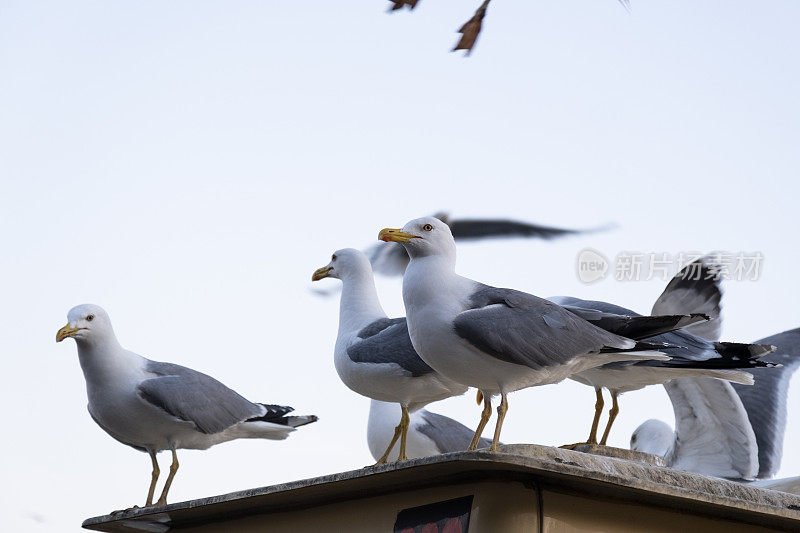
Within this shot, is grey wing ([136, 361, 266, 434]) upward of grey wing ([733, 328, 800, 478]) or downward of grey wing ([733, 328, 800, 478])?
downward

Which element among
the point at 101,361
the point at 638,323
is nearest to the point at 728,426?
the point at 638,323

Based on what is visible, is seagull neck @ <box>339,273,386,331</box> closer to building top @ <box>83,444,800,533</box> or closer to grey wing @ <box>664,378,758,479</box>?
building top @ <box>83,444,800,533</box>

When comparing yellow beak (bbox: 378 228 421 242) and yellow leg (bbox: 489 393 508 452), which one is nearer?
yellow leg (bbox: 489 393 508 452)

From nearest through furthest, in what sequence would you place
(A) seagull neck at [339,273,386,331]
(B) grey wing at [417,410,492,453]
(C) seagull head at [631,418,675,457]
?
(A) seagull neck at [339,273,386,331]
(B) grey wing at [417,410,492,453]
(C) seagull head at [631,418,675,457]

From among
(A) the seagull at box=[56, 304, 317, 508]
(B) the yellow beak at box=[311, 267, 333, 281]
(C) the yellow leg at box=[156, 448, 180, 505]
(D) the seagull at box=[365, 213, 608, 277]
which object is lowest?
(C) the yellow leg at box=[156, 448, 180, 505]

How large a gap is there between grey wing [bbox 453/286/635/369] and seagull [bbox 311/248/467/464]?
3.44 ft

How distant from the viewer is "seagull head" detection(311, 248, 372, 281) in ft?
19.7

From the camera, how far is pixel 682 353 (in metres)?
4.58

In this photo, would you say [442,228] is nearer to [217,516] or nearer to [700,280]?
[217,516]

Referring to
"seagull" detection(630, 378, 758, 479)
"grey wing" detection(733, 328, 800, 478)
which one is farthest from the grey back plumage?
"grey wing" detection(733, 328, 800, 478)

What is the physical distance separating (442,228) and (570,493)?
1510 millimetres

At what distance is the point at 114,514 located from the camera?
4191mm

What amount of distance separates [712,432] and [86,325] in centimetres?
382

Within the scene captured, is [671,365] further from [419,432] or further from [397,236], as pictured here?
[419,432]
